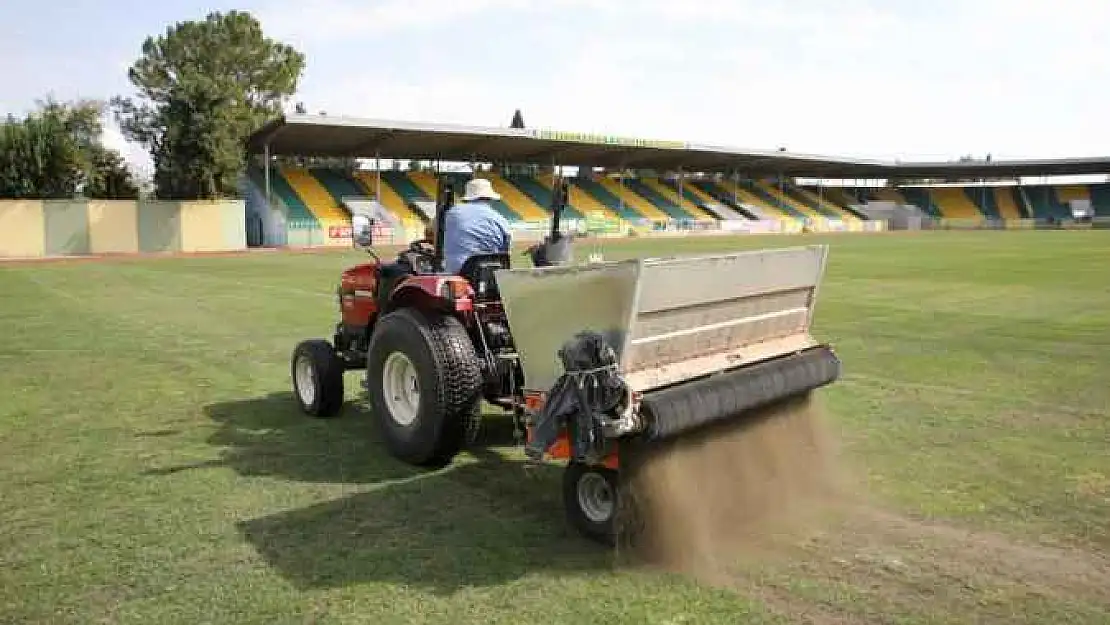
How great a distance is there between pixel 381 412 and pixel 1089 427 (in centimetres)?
470

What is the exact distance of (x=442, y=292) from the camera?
468cm

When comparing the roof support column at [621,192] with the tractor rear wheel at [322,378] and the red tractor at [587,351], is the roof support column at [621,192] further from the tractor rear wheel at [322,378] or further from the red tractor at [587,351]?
the red tractor at [587,351]

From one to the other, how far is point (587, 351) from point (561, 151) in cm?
4848

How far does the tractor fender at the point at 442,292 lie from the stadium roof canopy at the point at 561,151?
32.9 m

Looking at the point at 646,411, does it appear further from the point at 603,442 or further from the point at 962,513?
the point at 962,513

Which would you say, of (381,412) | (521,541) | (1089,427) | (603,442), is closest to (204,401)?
(381,412)

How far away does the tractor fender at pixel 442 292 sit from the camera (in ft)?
15.4

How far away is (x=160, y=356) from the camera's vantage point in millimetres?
8898

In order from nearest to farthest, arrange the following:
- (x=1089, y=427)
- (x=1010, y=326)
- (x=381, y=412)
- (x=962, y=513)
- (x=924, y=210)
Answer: (x=962, y=513) → (x=381, y=412) → (x=1089, y=427) → (x=1010, y=326) → (x=924, y=210)

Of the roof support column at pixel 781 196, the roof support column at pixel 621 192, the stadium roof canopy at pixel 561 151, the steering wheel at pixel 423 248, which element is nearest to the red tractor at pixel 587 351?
the steering wheel at pixel 423 248

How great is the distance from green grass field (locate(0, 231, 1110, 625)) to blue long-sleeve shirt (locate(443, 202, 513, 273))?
4.04 ft

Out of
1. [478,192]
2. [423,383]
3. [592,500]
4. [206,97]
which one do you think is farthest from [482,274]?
[206,97]

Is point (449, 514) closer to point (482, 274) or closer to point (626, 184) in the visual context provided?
point (482, 274)

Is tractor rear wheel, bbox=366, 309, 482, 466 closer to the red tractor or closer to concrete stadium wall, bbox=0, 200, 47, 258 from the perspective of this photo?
the red tractor
